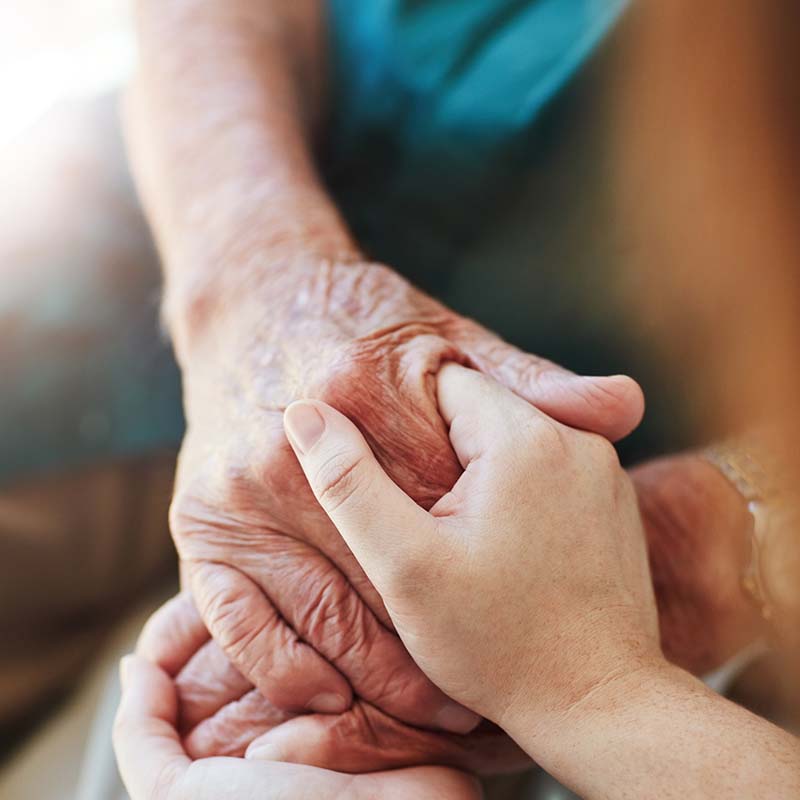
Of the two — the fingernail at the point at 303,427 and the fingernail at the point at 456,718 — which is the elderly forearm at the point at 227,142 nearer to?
the fingernail at the point at 303,427

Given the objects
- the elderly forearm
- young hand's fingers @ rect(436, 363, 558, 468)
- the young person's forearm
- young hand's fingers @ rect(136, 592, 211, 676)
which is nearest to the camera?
the young person's forearm

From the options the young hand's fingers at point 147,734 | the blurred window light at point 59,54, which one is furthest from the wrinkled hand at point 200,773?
the blurred window light at point 59,54

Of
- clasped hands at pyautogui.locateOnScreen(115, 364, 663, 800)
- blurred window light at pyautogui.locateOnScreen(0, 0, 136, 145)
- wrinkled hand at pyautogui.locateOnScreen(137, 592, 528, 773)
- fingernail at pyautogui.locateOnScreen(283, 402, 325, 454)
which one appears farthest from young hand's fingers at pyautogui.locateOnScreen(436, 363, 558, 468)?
blurred window light at pyautogui.locateOnScreen(0, 0, 136, 145)

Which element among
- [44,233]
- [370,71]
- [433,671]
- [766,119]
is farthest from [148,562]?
[766,119]

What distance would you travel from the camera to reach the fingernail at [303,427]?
1.97ft

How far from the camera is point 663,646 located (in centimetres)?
79

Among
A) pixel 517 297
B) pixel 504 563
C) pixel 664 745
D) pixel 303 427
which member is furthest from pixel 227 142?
pixel 664 745

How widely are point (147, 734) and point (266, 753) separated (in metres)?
0.10

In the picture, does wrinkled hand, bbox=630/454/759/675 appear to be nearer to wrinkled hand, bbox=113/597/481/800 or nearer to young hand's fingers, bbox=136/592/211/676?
wrinkled hand, bbox=113/597/481/800

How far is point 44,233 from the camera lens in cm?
108

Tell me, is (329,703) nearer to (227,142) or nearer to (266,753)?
(266,753)

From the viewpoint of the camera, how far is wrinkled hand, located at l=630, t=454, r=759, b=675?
0.80m

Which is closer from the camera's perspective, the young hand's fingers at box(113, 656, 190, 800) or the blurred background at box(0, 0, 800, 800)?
the young hand's fingers at box(113, 656, 190, 800)

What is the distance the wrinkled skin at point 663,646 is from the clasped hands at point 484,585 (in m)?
0.01
